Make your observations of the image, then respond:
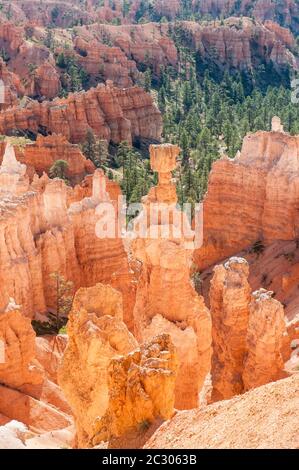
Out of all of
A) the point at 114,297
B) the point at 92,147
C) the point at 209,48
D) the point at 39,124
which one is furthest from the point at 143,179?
the point at 209,48

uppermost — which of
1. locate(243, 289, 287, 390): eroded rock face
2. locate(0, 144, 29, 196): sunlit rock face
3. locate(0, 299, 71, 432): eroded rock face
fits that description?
locate(0, 144, 29, 196): sunlit rock face

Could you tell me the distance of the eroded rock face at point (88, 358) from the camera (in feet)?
44.9

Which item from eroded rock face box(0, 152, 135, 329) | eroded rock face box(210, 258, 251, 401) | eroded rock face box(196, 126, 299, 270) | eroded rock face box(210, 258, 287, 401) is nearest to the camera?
eroded rock face box(210, 258, 287, 401)

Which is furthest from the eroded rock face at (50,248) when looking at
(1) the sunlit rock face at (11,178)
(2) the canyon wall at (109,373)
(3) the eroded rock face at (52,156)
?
(3) the eroded rock face at (52,156)

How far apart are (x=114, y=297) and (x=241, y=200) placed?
17765 mm

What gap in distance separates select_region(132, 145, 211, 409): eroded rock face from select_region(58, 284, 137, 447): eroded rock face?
6.44ft

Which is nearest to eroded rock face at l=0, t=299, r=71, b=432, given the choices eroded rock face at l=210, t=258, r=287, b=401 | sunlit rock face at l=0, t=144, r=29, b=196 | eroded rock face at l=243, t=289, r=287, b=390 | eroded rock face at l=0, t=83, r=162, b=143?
eroded rock face at l=210, t=258, r=287, b=401

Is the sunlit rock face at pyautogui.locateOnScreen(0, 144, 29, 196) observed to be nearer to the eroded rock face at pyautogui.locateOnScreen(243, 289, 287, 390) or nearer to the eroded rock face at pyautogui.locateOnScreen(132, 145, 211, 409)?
the eroded rock face at pyautogui.locateOnScreen(132, 145, 211, 409)

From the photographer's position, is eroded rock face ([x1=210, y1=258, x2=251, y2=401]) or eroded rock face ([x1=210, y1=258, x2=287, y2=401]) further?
eroded rock face ([x1=210, y1=258, x2=251, y2=401])

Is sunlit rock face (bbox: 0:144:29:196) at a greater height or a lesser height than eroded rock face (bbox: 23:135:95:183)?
greater

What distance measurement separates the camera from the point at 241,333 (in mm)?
18250

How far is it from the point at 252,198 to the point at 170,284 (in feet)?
52.7

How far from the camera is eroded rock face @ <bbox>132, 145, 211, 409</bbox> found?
54.1 feet
